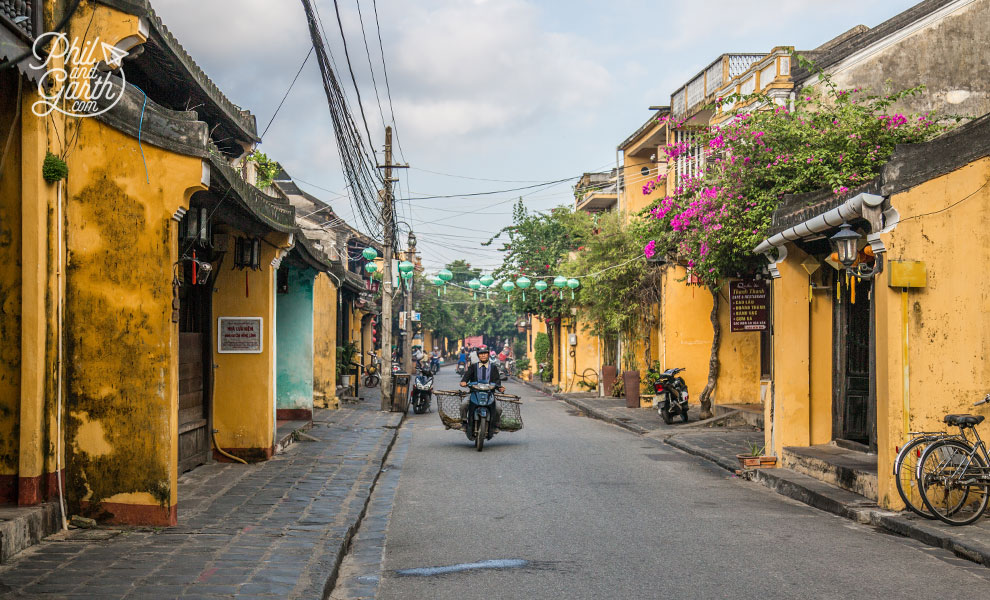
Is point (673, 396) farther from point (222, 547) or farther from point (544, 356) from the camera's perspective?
point (544, 356)

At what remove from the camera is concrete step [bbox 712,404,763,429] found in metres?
17.2

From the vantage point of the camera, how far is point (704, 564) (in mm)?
6426

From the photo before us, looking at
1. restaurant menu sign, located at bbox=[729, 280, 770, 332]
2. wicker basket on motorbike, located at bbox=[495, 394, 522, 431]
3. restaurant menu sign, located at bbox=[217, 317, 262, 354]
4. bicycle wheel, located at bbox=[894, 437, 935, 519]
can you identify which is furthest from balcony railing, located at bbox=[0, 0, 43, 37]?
restaurant menu sign, located at bbox=[729, 280, 770, 332]

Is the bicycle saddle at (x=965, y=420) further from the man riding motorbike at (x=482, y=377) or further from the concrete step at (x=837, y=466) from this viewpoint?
the man riding motorbike at (x=482, y=377)

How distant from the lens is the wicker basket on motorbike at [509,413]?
48.3 feet

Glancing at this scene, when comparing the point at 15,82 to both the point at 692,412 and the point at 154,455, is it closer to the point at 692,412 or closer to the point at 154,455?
the point at 154,455

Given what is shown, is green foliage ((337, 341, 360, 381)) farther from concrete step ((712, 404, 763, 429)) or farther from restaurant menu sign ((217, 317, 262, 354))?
restaurant menu sign ((217, 317, 262, 354))

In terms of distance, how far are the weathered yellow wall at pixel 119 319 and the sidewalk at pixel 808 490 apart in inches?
255

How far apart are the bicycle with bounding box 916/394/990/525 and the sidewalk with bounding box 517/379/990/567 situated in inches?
6.4

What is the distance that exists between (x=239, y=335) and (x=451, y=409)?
15.8 feet

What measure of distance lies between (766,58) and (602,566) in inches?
574

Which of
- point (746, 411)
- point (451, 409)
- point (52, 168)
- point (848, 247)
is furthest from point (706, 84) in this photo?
point (52, 168)

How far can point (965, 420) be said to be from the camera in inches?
315

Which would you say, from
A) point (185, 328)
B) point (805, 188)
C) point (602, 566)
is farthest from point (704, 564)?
point (805, 188)
